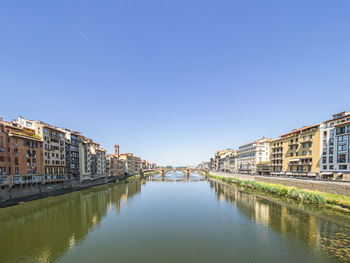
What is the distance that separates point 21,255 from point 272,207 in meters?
48.9

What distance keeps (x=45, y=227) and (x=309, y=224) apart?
47705 millimetres

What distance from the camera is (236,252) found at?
21.5m

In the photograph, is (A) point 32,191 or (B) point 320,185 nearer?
(B) point 320,185

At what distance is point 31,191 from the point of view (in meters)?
49.9

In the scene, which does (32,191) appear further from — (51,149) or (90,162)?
(90,162)

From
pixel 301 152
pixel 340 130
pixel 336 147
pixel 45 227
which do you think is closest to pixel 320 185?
pixel 336 147

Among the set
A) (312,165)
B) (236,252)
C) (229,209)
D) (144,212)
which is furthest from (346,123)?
(144,212)

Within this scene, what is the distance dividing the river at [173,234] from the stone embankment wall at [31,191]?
453cm

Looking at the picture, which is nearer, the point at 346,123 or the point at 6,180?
the point at 6,180

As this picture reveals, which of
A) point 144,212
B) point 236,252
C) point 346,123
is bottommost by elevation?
point 144,212

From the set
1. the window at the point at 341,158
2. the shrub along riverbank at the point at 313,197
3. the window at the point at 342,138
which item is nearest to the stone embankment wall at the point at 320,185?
the shrub along riverbank at the point at 313,197

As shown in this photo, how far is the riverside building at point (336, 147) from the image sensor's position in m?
51.1

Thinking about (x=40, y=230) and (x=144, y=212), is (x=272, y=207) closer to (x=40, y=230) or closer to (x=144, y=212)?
(x=144, y=212)

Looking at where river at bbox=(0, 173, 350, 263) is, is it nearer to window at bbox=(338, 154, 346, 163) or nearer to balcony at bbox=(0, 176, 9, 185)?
balcony at bbox=(0, 176, 9, 185)
